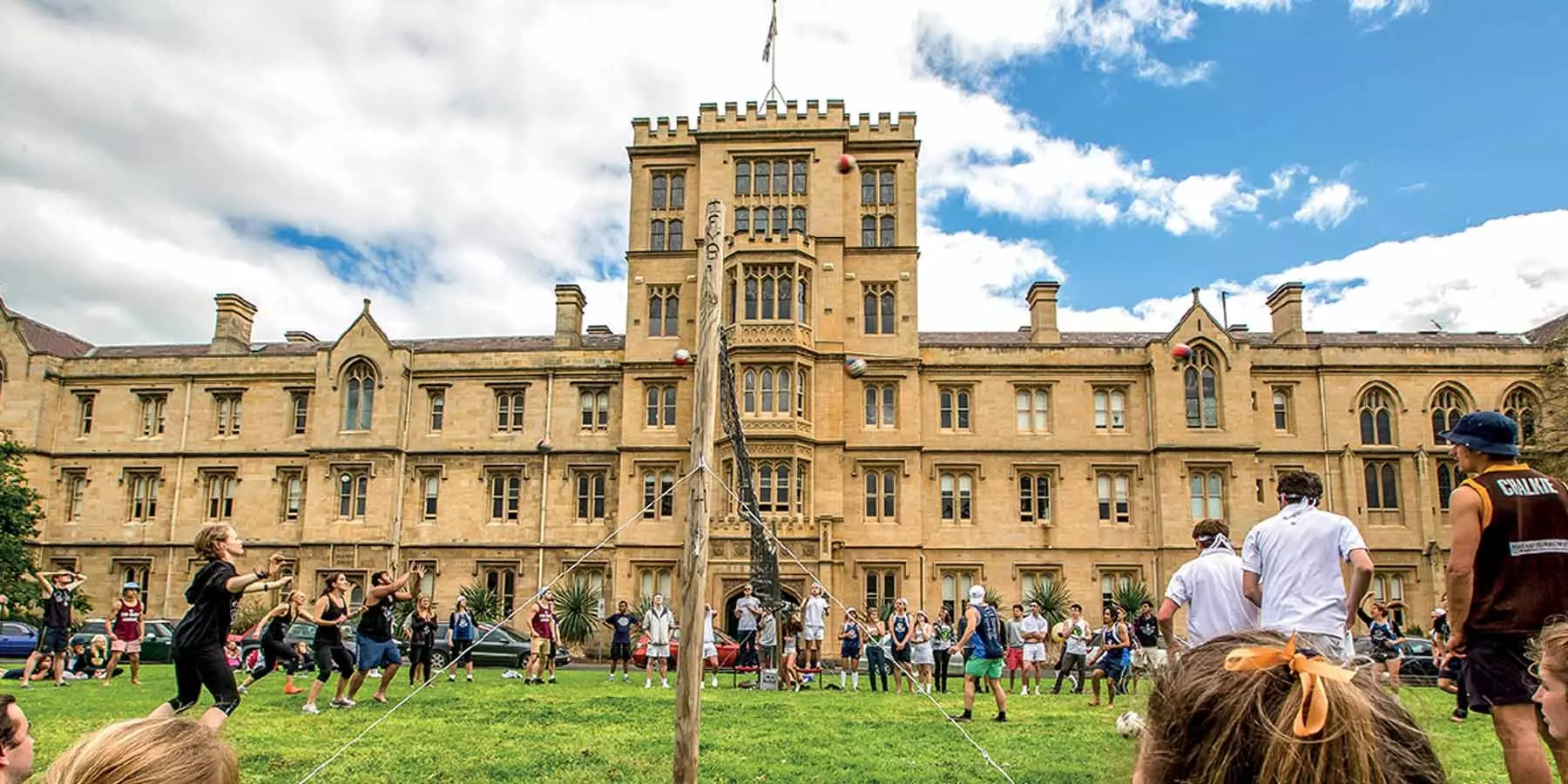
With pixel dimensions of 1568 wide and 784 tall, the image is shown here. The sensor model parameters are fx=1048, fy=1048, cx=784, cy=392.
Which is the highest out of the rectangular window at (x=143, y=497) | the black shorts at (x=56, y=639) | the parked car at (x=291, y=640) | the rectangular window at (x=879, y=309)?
the rectangular window at (x=879, y=309)

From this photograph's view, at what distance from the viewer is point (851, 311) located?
3900 cm

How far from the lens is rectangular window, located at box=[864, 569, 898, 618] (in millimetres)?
36625

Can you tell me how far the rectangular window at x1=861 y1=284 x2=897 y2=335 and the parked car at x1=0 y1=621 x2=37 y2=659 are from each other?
29.0 metres

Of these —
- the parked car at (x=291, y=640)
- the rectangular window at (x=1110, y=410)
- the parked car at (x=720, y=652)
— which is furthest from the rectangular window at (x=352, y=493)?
the rectangular window at (x=1110, y=410)

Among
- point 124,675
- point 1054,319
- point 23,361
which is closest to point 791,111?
point 1054,319

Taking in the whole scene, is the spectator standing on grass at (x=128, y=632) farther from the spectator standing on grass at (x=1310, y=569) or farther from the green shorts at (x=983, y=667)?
the spectator standing on grass at (x=1310, y=569)

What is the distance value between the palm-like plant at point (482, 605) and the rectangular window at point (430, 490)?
13.2ft

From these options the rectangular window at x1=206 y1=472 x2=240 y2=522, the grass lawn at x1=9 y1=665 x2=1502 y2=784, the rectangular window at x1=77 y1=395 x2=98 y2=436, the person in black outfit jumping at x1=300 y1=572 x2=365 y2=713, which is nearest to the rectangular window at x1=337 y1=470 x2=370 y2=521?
the rectangular window at x1=206 y1=472 x2=240 y2=522

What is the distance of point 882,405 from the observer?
126 feet

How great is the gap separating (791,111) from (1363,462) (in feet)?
81.7

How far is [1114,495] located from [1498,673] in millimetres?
34127

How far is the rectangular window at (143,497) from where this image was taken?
133ft

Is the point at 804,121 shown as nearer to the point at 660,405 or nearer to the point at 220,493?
the point at 660,405

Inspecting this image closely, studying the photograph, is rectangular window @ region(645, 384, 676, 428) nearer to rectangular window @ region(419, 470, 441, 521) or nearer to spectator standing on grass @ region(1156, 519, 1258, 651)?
rectangular window @ region(419, 470, 441, 521)
